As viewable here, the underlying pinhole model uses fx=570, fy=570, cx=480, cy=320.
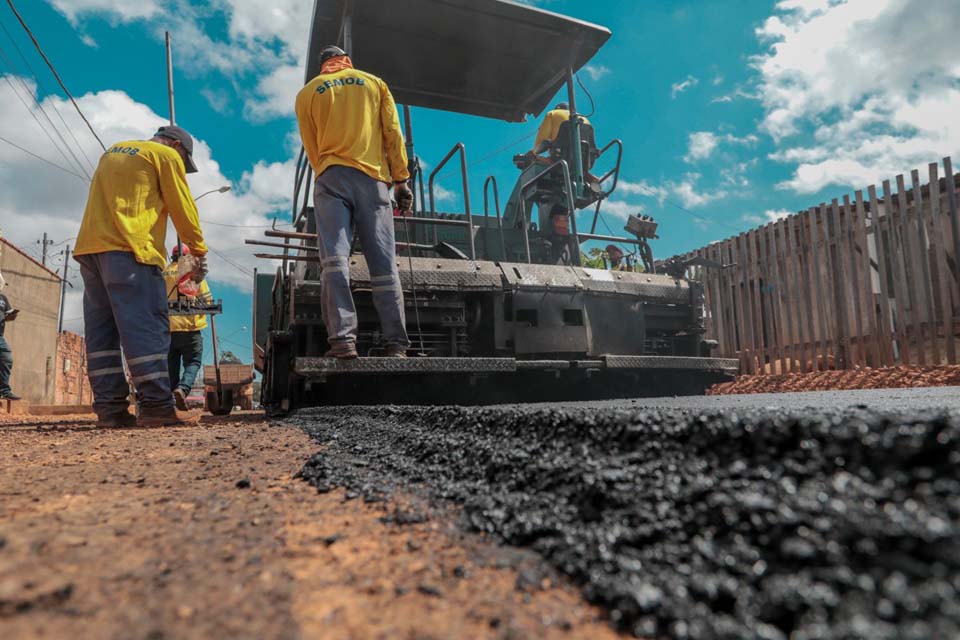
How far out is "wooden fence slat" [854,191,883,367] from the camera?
21.6 feet

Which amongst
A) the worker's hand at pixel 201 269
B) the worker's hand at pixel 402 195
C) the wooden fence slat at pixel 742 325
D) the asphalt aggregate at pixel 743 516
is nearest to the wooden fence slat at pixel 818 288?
the wooden fence slat at pixel 742 325

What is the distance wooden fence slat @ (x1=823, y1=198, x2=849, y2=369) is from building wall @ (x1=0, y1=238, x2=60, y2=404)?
17.6 m

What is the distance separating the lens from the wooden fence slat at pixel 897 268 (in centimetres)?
636

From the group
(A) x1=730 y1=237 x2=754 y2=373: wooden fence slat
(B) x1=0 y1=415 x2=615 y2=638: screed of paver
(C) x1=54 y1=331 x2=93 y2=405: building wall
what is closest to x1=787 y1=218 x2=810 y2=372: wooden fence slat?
(A) x1=730 y1=237 x2=754 y2=373: wooden fence slat

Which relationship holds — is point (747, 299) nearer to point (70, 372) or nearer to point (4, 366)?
point (4, 366)

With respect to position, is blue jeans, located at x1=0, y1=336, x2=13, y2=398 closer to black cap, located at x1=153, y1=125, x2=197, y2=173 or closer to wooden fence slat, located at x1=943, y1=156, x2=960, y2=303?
black cap, located at x1=153, y1=125, x2=197, y2=173

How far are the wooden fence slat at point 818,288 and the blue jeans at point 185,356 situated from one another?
7.47 m

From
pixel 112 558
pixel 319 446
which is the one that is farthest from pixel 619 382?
pixel 112 558

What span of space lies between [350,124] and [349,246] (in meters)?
0.85

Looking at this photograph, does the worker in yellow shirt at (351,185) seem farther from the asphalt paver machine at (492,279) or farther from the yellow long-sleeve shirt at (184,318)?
the yellow long-sleeve shirt at (184,318)

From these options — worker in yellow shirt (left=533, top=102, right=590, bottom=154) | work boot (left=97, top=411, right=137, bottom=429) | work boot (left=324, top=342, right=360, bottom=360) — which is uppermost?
worker in yellow shirt (left=533, top=102, right=590, bottom=154)

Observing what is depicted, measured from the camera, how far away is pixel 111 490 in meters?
1.71

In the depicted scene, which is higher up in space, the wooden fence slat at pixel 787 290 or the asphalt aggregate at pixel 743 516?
the wooden fence slat at pixel 787 290

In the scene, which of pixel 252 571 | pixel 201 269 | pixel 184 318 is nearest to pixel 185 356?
pixel 184 318
